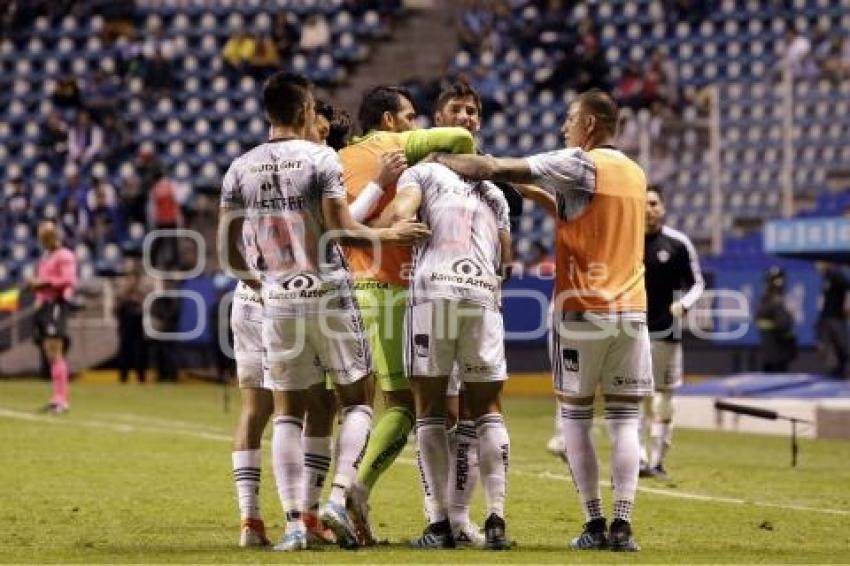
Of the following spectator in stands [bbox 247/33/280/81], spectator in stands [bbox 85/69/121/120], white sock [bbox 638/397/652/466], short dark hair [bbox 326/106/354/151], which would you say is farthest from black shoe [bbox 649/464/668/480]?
spectator in stands [bbox 85/69/121/120]

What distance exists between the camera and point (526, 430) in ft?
70.8

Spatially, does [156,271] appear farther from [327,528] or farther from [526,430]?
[327,528]

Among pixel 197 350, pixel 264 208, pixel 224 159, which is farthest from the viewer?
pixel 224 159

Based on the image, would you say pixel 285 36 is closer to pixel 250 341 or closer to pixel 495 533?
pixel 250 341

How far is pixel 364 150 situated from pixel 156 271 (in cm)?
2105

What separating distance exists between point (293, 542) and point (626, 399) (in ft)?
6.10

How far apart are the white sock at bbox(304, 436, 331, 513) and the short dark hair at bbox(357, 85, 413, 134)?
1.91 m

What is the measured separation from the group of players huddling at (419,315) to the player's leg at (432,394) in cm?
1

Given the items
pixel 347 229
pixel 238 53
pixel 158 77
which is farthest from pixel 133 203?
pixel 347 229

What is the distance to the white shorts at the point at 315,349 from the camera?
1016 centimetres

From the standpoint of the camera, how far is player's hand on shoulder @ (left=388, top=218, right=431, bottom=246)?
10.2m

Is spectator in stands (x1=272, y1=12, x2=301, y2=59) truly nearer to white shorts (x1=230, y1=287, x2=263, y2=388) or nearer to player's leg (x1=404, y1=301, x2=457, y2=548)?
white shorts (x1=230, y1=287, x2=263, y2=388)

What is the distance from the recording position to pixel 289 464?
1035 centimetres

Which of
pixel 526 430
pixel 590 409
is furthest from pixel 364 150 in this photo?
pixel 526 430
